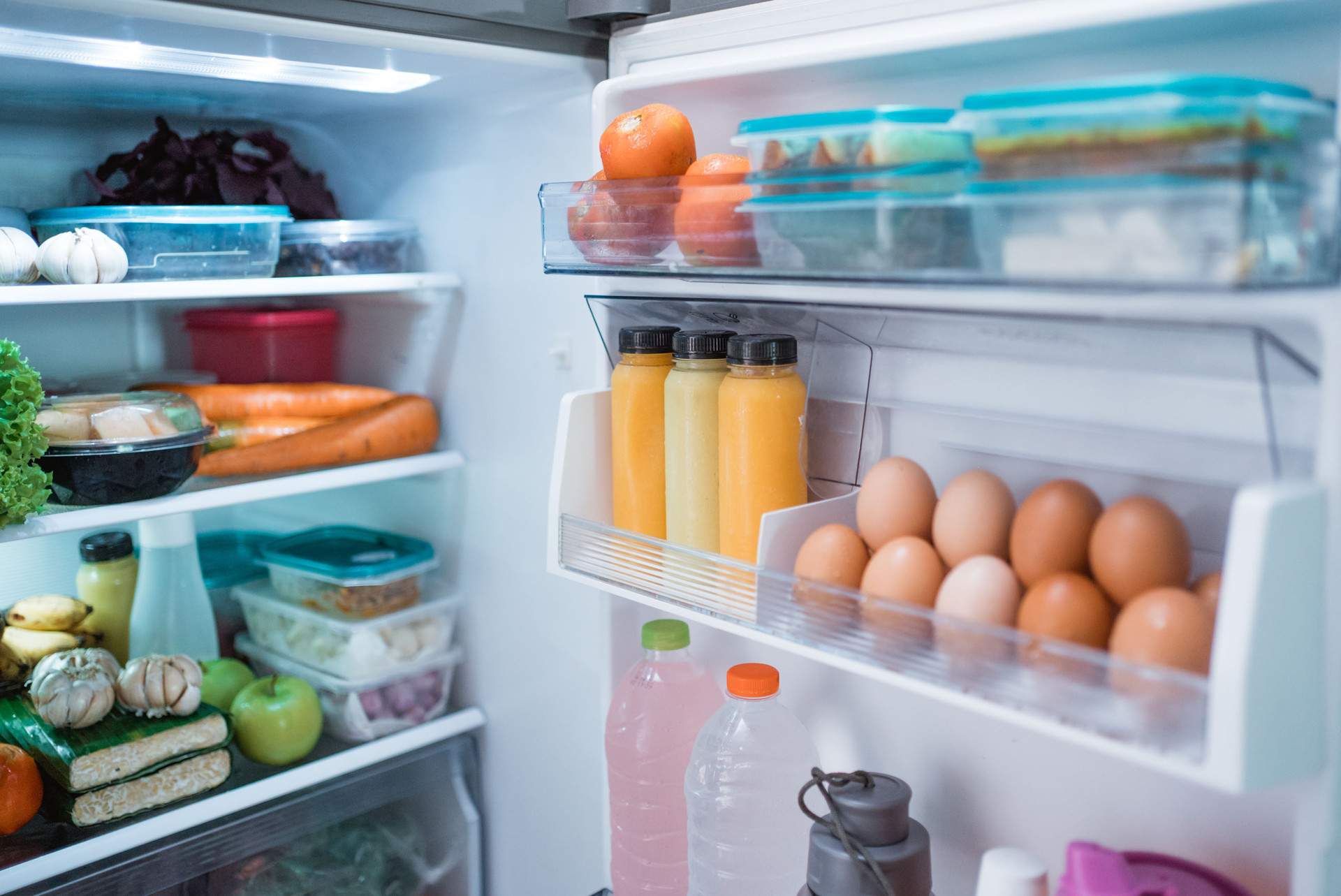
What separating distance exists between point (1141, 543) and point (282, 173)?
132 centimetres

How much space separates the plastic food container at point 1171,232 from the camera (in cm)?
63

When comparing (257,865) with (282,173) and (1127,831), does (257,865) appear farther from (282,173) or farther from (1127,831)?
(1127,831)

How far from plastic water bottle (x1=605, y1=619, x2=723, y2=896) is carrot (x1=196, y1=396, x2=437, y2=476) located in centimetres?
52

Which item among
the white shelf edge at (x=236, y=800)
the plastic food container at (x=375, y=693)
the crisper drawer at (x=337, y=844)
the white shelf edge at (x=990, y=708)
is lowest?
the crisper drawer at (x=337, y=844)

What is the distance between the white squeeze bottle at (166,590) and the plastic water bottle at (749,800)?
82cm

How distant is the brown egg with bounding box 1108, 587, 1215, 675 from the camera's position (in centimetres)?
70

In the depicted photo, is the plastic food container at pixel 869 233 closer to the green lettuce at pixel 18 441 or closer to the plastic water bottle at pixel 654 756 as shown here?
the plastic water bottle at pixel 654 756

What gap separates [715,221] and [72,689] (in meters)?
1.01

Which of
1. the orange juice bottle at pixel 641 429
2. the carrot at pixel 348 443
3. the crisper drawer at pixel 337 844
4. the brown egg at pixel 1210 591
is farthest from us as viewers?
the carrot at pixel 348 443

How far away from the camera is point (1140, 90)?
651 millimetres

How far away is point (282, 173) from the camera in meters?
1.57

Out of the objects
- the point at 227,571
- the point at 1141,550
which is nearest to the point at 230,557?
the point at 227,571

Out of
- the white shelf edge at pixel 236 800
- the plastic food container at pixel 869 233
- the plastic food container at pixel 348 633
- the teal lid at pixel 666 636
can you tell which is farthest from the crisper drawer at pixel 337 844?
the plastic food container at pixel 869 233

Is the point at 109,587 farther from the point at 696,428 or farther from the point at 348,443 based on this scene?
the point at 696,428
